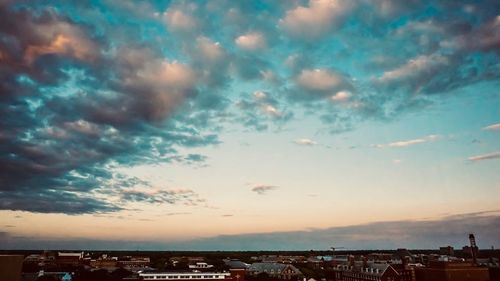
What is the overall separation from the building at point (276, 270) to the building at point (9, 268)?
15341 centimetres

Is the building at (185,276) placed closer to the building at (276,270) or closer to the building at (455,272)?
the building at (276,270)

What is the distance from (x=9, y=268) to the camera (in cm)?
3738

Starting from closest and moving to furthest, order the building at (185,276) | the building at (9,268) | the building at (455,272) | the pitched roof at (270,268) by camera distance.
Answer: the building at (9,268) → the building at (185,276) → the building at (455,272) → the pitched roof at (270,268)

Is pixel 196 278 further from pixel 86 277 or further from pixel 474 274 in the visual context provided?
pixel 474 274

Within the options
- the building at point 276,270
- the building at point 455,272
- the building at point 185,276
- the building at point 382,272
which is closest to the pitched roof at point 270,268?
the building at point 276,270

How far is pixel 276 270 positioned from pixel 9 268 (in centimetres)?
16388

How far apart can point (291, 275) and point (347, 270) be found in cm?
2556

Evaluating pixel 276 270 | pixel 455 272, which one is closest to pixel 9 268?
pixel 455 272

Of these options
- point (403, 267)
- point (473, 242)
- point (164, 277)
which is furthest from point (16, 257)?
point (473, 242)

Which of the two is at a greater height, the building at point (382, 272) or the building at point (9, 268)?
the building at point (9, 268)

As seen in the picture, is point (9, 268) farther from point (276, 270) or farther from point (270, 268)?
point (270, 268)

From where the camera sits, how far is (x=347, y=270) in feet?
586

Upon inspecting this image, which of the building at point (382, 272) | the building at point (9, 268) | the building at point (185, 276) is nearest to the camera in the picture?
the building at point (9, 268)

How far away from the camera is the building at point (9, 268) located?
37.1m
